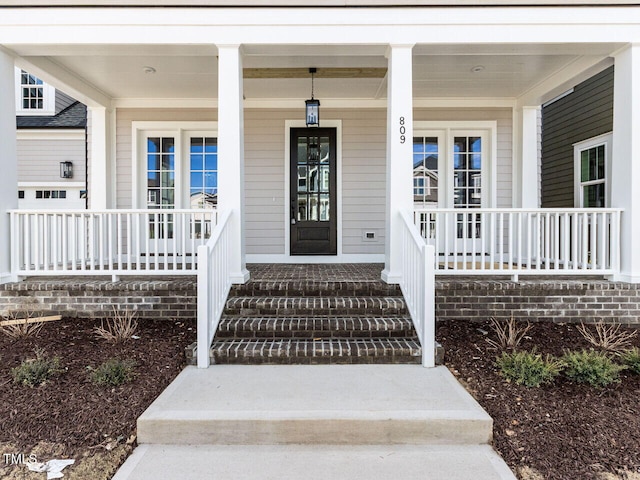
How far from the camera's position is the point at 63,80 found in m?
5.59

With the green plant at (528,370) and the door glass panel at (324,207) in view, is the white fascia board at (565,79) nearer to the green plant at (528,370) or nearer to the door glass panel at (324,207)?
the door glass panel at (324,207)

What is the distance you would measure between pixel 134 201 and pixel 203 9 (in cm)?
345

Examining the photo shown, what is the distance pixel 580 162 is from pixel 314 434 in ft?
25.8

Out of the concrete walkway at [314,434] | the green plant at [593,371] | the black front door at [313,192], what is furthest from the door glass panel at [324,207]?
the green plant at [593,371]

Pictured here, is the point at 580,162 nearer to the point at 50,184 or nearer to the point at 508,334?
the point at 508,334

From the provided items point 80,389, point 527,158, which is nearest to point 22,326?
point 80,389

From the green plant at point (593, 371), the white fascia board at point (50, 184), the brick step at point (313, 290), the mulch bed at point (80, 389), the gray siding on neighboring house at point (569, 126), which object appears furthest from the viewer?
the white fascia board at point (50, 184)

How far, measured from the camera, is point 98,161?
648 centimetres

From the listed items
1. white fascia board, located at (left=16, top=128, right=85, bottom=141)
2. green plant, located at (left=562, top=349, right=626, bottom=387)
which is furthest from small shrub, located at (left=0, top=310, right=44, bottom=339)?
white fascia board, located at (left=16, top=128, right=85, bottom=141)

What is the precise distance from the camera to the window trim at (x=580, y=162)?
274 inches

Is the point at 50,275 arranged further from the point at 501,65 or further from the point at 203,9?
the point at 501,65

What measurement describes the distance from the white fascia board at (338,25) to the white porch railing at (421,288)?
2.21 metres

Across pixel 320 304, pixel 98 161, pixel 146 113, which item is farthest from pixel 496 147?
pixel 98 161

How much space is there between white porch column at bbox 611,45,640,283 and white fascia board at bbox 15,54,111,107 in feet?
23.1
